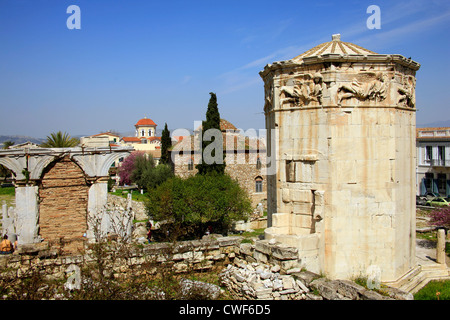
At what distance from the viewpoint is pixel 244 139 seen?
1262 inches

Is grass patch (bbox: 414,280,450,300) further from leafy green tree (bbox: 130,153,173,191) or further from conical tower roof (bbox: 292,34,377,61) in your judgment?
leafy green tree (bbox: 130,153,173,191)

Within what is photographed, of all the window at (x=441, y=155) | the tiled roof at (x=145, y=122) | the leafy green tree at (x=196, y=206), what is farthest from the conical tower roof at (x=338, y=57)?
the tiled roof at (x=145, y=122)

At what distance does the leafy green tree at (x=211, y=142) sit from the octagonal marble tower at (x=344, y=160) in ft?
58.2

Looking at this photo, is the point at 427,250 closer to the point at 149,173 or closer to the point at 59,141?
the point at 59,141

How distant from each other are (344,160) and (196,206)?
41.7ft

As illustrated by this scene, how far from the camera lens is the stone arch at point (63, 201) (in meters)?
11.1

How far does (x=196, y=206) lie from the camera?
19109 mm

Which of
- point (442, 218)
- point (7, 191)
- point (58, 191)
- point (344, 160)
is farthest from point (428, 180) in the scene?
point (7, 191)

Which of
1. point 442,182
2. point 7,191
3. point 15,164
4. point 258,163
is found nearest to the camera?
point 15,164

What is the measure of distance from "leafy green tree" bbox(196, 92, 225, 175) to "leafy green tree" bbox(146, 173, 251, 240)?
4.76 meters
